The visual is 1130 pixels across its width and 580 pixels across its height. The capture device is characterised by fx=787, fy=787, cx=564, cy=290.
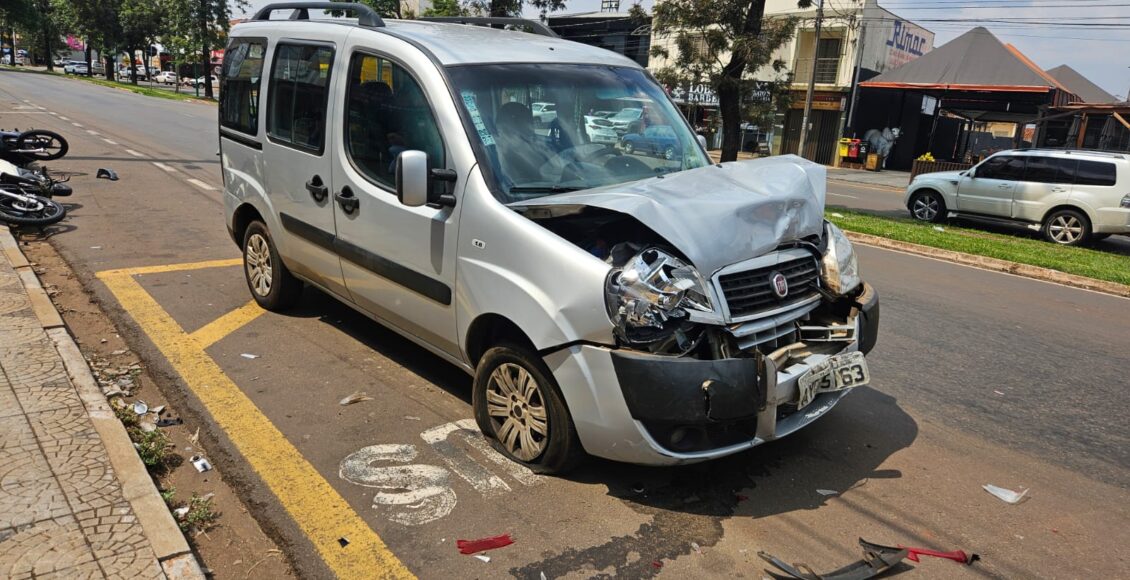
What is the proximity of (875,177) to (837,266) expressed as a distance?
30.0 metres

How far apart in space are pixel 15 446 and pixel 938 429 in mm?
5047

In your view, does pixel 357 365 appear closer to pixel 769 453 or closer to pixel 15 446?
pixel 15 446

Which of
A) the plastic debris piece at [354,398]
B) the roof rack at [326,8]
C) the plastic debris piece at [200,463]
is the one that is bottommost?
the plastic debris piece at [200,463]

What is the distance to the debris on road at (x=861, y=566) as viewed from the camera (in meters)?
3.20

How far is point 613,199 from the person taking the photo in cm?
366

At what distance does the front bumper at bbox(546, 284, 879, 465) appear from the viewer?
3.36 meters

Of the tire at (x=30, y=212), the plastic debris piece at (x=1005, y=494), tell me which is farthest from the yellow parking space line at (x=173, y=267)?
the plastic debris piece at (x=1005, y=494)

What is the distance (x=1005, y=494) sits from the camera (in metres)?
4.00

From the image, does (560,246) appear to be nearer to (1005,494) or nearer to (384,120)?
(384,120)

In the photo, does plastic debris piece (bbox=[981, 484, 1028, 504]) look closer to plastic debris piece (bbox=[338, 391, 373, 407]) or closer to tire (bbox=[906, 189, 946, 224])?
plastic debris piece (bbox=[338, 391, 373, 407])

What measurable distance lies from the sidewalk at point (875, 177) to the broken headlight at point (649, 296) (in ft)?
85.5

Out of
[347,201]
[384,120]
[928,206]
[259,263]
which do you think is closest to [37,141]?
[259,263]

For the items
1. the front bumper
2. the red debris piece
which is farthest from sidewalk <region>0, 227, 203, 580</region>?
the front bumper

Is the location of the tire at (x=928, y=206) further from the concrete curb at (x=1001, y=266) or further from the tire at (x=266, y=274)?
the tire at (x=266, y=274)
